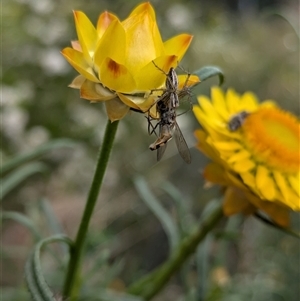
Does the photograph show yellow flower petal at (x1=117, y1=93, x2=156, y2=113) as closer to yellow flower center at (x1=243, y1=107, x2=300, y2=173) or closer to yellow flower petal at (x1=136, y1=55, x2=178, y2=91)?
yellow flower petal at (x1=136, y1=55, x2=178, y2=91)

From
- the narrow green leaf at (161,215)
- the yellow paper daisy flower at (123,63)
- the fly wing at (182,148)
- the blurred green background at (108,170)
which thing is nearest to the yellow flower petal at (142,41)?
the yellow paper daisy flower at (123,63)

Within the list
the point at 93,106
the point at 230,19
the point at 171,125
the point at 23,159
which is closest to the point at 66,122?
the point at 93,106

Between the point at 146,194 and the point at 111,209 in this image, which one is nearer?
the point at 146,194

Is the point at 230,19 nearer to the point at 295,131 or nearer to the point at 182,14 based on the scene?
the point at 182,14

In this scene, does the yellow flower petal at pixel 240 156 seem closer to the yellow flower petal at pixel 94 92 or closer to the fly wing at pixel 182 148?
the fly wing at pixel 182 148

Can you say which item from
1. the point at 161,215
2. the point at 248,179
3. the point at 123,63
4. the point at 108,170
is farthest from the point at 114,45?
the point at 108,170
